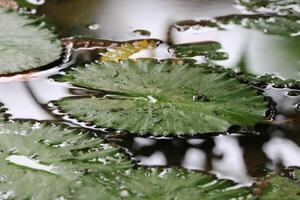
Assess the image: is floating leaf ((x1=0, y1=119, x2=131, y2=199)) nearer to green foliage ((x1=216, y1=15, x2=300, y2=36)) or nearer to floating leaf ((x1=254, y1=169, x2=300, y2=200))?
floating leaf ((x1=254, y1=169, x2=300, y2=200))

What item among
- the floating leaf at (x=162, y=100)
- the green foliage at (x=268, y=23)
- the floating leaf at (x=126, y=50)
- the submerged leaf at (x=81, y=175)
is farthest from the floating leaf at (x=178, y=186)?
the green foliage at (x=268, y=23)

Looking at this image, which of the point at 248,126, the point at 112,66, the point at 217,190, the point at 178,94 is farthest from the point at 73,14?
the point at 217,190

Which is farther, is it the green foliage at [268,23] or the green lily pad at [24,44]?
the green foliage at [268,23]

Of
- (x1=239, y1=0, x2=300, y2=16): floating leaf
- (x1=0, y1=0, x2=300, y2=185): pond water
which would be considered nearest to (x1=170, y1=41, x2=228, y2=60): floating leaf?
(x1=0, y1=0, x2=300, y2=185): pond water

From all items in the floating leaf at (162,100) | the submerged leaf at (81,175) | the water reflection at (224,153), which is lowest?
the water reflection at (224,153)

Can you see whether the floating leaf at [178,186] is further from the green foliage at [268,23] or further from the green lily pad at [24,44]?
the green foliage at [268,23]

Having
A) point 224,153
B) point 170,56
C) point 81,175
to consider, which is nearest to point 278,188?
point 224,153

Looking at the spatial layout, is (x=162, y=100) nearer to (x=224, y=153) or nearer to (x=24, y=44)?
(x=224, y=153)
